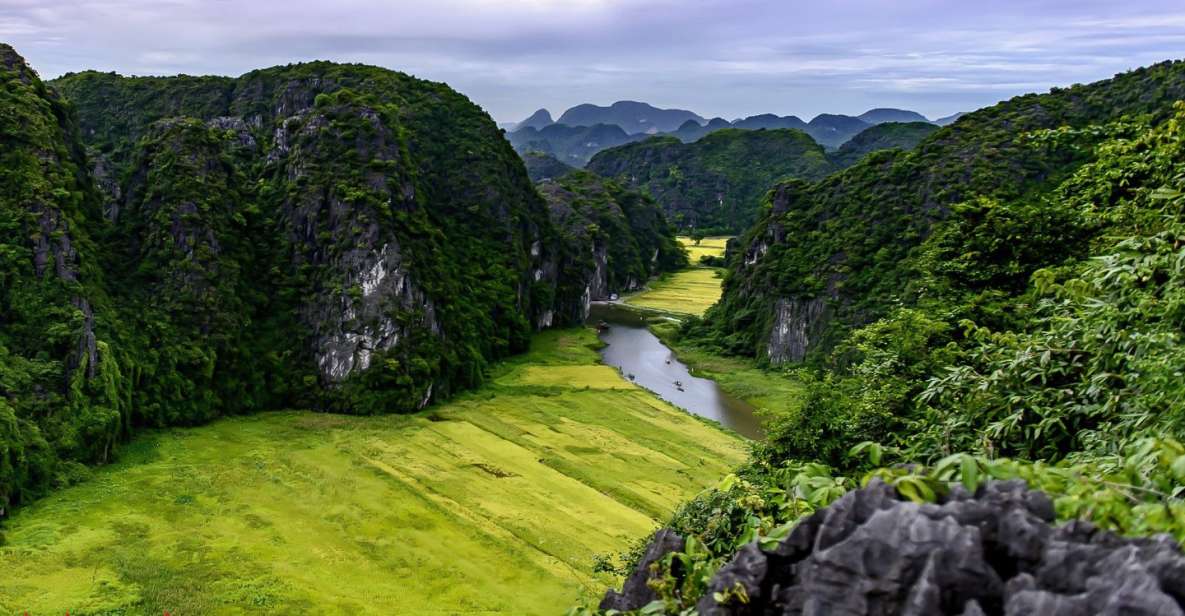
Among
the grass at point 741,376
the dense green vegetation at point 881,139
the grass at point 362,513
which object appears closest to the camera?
the grass at point 362,513

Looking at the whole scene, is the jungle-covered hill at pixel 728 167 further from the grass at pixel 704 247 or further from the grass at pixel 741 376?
the grass at pixel 741 376

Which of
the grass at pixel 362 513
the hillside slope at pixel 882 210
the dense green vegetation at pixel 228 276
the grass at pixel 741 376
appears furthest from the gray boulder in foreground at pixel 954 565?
the hillside slope at pixel 882 210

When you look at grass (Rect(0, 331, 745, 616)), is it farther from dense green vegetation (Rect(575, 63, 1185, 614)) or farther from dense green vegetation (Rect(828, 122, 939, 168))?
dense green vegetation (Rect(828, 122, 939, 168))

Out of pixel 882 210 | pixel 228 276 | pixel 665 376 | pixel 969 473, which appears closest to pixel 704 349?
pixel 665 376

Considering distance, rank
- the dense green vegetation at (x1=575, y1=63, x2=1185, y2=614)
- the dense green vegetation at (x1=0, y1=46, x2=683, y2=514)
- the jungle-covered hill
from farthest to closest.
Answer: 1. the jungle-covered hill
2. the dense green vegetation at (x1=0, y1=46, x2=683, y2=514)
3. the dense green vegetation at (x1=575, y1=63, x2=1185, y2=614)

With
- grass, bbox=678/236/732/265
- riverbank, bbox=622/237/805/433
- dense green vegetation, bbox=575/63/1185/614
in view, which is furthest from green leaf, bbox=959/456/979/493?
grass, bbox=678/236/732/265
